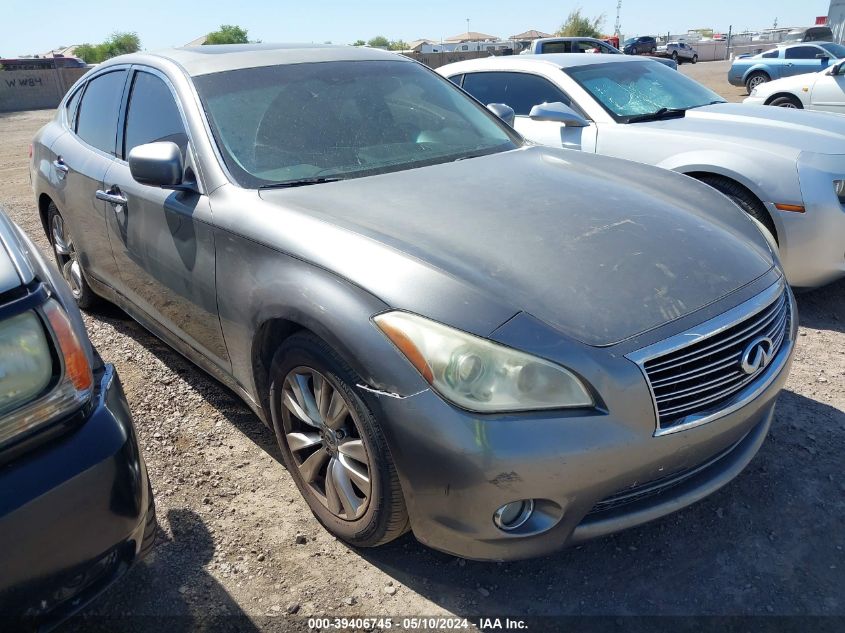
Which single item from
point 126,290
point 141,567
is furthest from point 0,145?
point 141,567

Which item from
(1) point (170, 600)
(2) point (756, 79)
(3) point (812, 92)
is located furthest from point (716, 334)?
(2) point (756, 79)

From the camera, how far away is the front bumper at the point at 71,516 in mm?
1444

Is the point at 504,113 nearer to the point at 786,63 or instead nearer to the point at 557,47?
the point at 557,47

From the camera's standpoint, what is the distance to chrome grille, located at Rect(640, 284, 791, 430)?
6.27 feet

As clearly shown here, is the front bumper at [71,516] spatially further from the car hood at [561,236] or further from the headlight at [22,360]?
the car hood at [561,236]

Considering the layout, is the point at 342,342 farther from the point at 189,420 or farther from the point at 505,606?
the point at 189,420

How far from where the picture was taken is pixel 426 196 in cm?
257

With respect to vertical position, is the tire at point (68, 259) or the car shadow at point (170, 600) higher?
the tire at point (68, 259)

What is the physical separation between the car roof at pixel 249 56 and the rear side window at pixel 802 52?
615 inches

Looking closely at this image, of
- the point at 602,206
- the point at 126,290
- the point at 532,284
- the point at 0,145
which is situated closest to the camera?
the point at 532,284

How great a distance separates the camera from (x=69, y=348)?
1604 mm

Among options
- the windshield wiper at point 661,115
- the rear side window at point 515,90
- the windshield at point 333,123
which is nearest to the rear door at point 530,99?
the rear side window at point 515,90

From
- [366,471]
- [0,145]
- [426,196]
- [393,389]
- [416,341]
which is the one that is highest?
[426,196]

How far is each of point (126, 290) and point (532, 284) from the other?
7.86 feet
